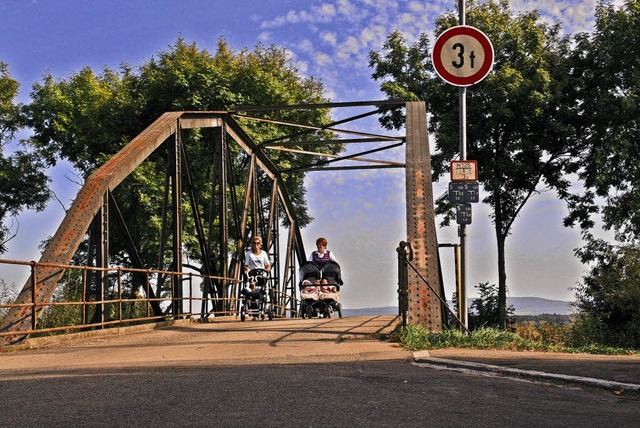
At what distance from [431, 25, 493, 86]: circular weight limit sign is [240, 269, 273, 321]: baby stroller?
7009 mm

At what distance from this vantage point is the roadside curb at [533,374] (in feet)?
19.0

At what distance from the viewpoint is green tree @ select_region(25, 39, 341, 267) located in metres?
30.1

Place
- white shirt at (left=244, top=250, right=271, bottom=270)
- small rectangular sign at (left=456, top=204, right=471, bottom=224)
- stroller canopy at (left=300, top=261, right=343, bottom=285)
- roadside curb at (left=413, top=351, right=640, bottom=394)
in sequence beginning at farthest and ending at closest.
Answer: stroller canopy at (left=300, top=261, right=343, bottom=285) → white shirt at (left=244, top=250, right=271, bottom=270) → small rectangular sign at (left=456, top=204, right=471, bottom=224) → roadside curb at (left=413, top=351, right=640, bottom=394)

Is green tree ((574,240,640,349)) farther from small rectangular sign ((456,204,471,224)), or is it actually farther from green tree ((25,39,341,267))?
green tree ((25,39,341,267))

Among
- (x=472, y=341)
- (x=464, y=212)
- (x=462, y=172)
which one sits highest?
(x=462, y=172)

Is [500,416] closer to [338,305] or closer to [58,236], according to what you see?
[58,236]

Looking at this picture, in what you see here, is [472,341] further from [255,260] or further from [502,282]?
[502,282]

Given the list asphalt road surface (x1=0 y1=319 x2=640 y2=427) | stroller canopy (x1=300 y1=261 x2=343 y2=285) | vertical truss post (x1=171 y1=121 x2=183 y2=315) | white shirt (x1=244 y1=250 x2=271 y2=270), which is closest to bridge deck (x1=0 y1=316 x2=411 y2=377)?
asphalt road surface (x1=0 y1=319 x2=640 y2=427)

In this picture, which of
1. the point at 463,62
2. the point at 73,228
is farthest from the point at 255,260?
the point at 463,62

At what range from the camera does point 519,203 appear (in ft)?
95.1

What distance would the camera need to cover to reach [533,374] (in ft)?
21.0

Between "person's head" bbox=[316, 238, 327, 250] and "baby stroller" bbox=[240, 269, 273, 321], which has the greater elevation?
"person's head" bbox=[316, 238, 327, 250]

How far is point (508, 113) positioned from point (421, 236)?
17.4 meters

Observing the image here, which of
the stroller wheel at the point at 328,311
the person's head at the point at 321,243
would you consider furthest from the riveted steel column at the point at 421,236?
the stroller wheel at the point at 328,311
